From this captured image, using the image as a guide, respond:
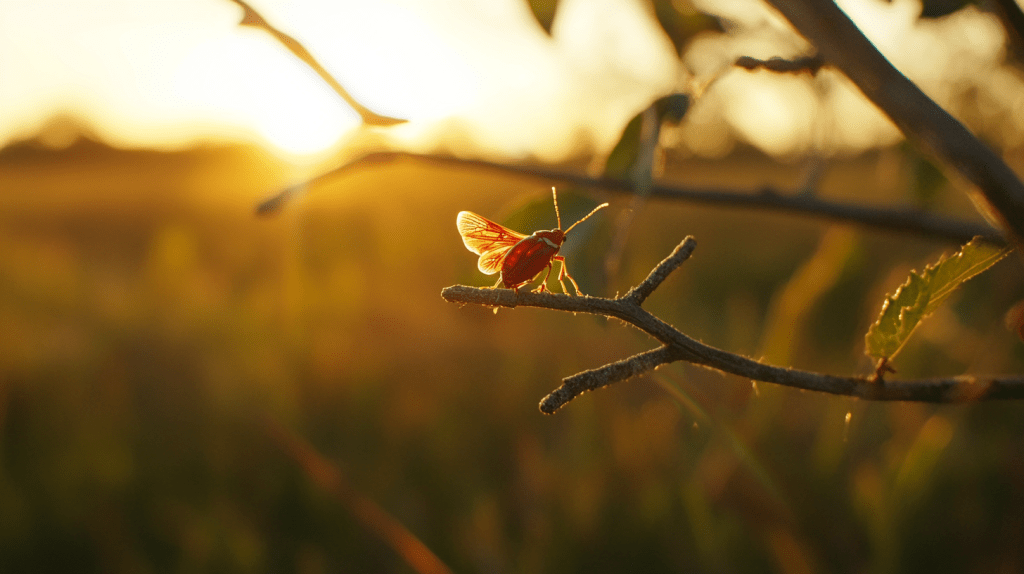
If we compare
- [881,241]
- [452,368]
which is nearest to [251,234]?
[452,368]

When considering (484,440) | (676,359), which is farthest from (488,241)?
(484,440)

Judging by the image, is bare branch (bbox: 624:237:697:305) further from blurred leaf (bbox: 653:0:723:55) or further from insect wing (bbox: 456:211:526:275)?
blurred leaf (bbox: 653:0:723:55)

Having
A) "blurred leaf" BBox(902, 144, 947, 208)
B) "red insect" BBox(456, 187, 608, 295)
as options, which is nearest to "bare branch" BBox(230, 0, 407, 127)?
"red insect" BBox(456, 187, 608, 295)

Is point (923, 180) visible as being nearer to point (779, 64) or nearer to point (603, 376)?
point (779, 64)

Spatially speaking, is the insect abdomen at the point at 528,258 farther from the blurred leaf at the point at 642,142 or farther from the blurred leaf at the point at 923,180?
the blurred leaf at the point at 923,180

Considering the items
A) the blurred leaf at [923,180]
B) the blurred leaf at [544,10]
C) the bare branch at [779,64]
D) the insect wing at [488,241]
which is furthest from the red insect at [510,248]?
the blurred leaf at [923,180]

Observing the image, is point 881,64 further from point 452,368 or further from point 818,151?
point 452,368
